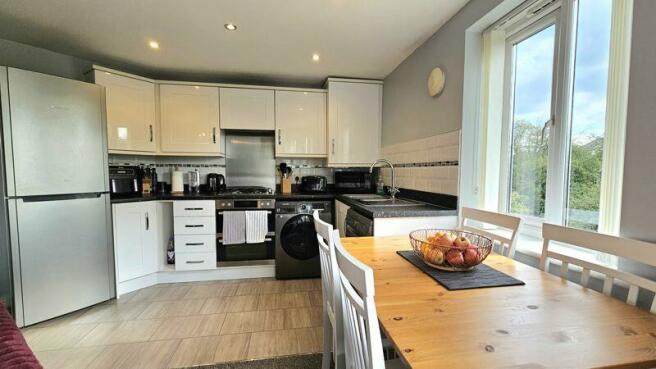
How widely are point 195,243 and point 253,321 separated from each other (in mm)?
1113

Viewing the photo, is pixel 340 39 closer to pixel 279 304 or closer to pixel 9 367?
pixel 279 304

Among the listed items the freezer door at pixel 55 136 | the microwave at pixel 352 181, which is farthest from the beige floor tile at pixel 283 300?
the freezer door at pixel 55 136

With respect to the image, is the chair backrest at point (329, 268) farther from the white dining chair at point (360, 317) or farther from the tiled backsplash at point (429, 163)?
the tiled backsplash at point (429, 163)

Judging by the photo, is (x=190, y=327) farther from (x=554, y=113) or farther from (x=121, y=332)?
(x=554, y=113)

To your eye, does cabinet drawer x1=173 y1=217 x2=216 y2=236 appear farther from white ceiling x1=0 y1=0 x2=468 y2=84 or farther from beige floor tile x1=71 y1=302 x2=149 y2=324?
white ceiling x1=0 y1=0 x2=468 y2=84

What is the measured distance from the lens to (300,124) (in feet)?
10.4

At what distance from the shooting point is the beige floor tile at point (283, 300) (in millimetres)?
2268

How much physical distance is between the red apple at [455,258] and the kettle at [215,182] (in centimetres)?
269

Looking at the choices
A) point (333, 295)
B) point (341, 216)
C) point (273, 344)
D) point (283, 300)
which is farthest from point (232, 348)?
point (341, 216)

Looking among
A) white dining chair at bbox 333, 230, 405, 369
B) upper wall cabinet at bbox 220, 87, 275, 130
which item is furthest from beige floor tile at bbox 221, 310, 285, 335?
upper wall cabinet at bbox 220, 87, 275, 130

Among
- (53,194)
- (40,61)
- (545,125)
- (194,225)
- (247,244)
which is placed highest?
(40,61)

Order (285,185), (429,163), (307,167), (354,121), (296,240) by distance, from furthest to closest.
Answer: (307,167)
(285,185)
(354,121)
(296,240)
(429,163)

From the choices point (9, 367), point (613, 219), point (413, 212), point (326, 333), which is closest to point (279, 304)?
point (326, 333)

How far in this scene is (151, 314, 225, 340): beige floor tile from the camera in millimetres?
1883
